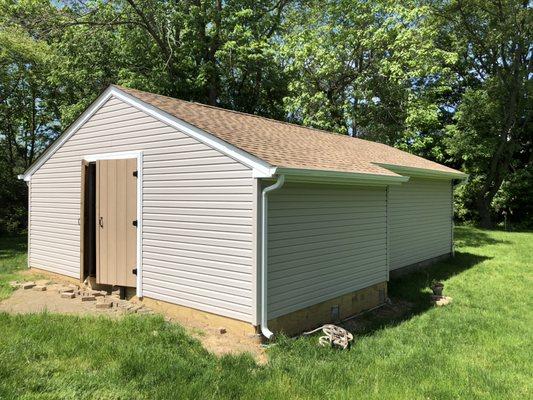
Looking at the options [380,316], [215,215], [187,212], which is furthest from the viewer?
[380,316]

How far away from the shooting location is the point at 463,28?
853 inches

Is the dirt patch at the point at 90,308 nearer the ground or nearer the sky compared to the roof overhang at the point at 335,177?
nearer the ground

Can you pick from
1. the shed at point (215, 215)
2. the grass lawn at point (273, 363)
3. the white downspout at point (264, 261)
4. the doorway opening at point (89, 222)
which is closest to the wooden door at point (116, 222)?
the shed at point (215, 215)

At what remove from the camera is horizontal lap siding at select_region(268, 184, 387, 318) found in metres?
5.68

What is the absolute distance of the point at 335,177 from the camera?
6.13 metres

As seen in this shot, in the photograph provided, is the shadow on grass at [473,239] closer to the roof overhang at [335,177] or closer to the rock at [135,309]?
the roof overhang at [335,177]

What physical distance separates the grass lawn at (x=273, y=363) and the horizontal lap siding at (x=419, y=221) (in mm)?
3091

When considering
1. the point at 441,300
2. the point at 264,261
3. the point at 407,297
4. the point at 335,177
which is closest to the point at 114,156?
the point at 264,261

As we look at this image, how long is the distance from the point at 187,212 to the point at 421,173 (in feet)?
21.4

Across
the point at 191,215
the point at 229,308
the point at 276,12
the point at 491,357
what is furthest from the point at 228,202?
the point at 276,12

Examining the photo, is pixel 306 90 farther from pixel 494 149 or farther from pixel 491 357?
pixel 491 357

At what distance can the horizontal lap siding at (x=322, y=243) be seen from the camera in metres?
5.68

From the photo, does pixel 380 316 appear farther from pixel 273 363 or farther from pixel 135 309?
pixel 135 309

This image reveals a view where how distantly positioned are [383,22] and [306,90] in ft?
14.1
